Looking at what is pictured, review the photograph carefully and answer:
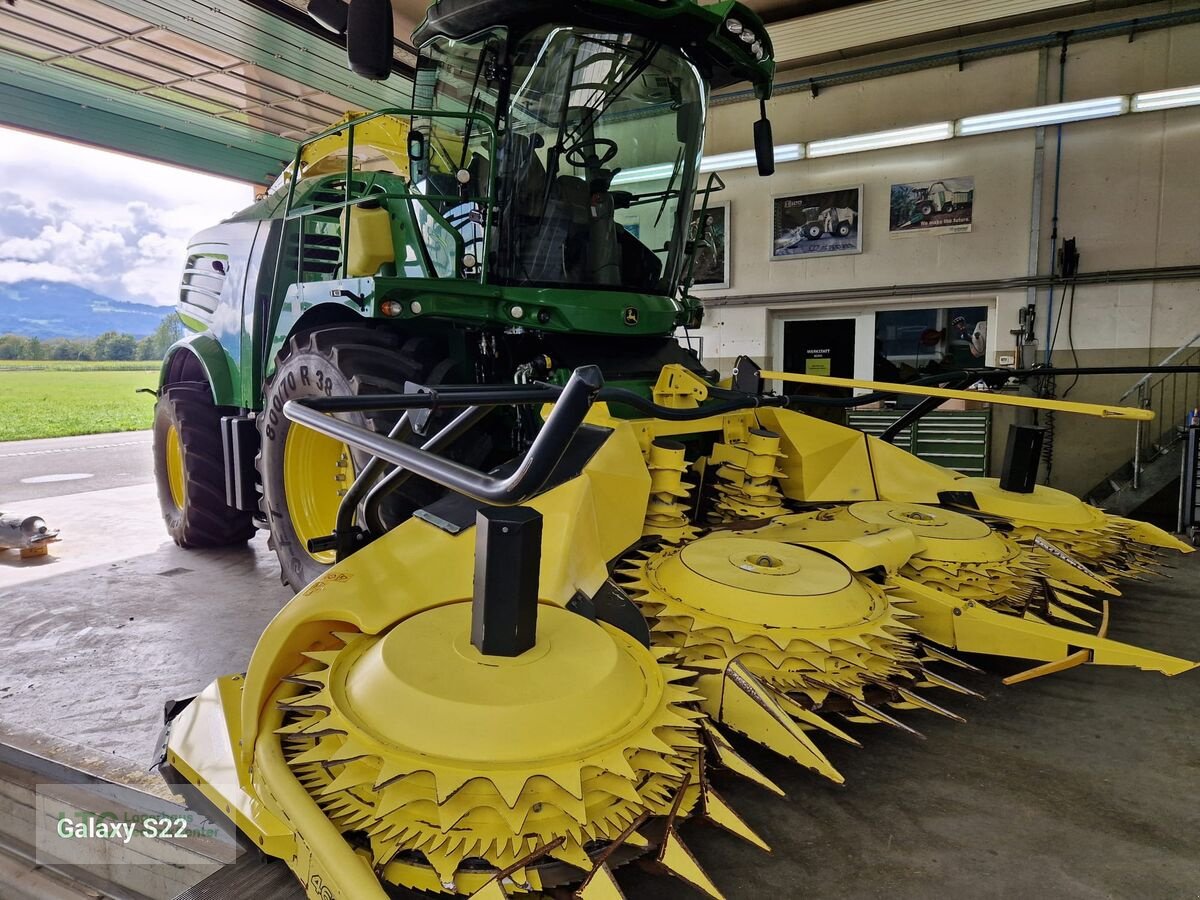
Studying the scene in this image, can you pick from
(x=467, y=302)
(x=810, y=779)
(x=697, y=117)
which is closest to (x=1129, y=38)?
(x=697, y=117)

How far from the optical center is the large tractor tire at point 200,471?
4.22m

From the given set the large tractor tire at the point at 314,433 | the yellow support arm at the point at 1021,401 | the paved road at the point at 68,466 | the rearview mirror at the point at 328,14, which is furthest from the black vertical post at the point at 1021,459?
the paved road at the point at 68,466

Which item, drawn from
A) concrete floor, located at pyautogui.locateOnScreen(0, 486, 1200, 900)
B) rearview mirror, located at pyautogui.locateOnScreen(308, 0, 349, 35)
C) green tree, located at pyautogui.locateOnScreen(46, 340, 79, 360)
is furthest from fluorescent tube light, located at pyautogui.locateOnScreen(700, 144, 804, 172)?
green tree, located at pyautogui.locateOnScreen(46, 340, 79, 360)

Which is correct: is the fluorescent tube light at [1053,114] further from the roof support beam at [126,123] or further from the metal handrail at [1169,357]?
the roof support beam at [126,123]

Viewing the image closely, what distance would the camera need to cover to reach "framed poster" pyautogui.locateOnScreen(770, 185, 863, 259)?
7434 mm

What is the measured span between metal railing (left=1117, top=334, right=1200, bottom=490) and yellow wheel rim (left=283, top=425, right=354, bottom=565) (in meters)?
6.36

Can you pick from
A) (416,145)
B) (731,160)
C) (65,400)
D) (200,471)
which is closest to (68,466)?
(200,471)

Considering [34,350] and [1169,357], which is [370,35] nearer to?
[1169,357]

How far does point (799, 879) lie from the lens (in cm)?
153

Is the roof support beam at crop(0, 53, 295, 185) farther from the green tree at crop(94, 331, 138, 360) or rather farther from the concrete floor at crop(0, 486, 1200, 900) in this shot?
the concrete floor at crop(0, 486, 1200, 900)

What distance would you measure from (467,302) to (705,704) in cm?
172

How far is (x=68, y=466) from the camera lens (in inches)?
337

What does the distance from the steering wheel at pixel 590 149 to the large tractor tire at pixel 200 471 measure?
2.84 meters

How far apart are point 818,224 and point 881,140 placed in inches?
42.0
